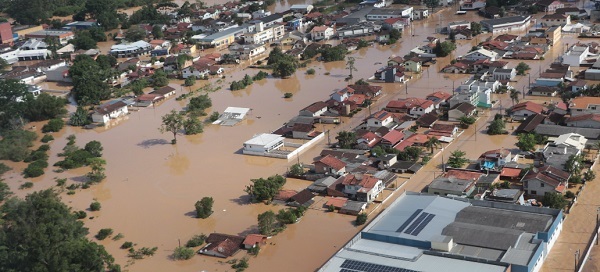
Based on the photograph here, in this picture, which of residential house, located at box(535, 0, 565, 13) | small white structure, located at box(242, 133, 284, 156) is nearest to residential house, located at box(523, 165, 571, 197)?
small white structure, located at box(242, 133, 284, 156)

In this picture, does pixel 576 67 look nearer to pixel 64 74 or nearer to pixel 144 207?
pixel 144 207

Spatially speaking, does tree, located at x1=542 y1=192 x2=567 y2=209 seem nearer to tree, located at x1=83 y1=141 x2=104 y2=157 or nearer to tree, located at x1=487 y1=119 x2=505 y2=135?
tree, located at x1=487 y1=119 x2=505 y2=135

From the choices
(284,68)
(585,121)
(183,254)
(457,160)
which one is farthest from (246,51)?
(183,254)

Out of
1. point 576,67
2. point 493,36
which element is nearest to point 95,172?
point 576,67

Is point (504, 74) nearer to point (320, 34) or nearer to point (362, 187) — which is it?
point (362, 187)

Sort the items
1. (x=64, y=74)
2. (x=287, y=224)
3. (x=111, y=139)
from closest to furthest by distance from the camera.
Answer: (x=287, y=224), (x=111, y=139), (x=64, y=74)

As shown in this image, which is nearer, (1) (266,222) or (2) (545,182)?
(1) (266,222)
